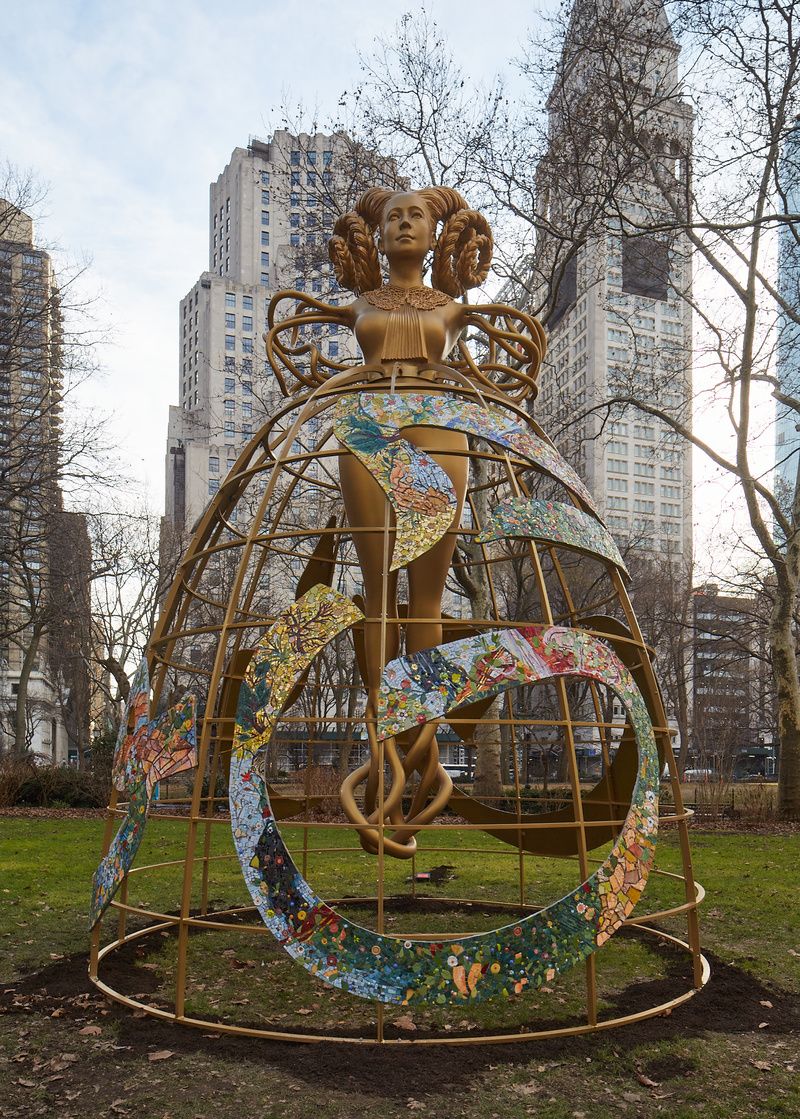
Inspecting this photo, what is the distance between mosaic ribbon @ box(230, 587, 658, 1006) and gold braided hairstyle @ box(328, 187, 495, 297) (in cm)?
271

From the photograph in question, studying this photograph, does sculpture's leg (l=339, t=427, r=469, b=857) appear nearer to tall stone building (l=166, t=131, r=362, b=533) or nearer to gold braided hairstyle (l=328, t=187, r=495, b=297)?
gold braided hairstyle (l=328, t=187, r=495, b=297)

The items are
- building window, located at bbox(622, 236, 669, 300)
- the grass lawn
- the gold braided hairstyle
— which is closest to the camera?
the grass lawn

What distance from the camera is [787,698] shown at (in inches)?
601

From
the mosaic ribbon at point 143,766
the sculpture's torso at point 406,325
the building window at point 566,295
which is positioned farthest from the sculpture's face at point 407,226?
the building window at point 566,295

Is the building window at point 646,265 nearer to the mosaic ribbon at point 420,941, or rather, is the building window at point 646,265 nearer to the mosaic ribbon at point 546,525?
the mosaic ribbon at point 546,525

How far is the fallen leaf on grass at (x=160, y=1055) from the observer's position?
13.4 feet

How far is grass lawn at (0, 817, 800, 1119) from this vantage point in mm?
3676

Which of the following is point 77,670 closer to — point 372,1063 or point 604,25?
point 604,25

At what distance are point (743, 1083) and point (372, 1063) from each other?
1630 millimetres

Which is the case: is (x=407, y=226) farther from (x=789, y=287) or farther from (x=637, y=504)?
(x=637, y=504)

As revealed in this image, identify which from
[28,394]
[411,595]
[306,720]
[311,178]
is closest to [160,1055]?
[306,720]

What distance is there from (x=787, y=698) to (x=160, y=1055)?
13.5 meters

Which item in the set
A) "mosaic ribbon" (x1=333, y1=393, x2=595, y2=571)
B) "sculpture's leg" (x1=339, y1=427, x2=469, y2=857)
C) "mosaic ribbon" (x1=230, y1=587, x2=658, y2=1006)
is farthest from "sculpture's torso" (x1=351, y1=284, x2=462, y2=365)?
"mosaic ribbon" (x1=230, y1=587, x2=658, y2=1006)

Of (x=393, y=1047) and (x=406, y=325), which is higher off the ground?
(x=406, y=325)
